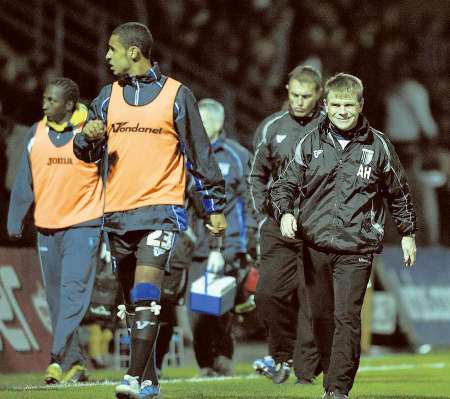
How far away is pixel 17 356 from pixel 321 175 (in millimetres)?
5276

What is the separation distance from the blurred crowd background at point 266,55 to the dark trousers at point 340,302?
648 centimetres

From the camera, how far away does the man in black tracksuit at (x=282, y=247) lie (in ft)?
36.9

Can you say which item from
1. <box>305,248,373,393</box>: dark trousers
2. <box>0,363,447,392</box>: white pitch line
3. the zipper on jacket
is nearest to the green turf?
<box>0,363,447,392</box>: white pitch line

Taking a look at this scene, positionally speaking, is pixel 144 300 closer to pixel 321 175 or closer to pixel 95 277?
pixel 321 175

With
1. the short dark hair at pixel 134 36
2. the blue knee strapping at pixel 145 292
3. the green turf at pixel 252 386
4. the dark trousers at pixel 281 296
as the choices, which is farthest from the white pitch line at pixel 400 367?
the short dark hair at pixel 134 36

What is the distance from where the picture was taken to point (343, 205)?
9.12 m

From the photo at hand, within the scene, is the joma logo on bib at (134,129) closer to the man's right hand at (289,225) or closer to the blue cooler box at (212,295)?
the man's right hand at (289,225)

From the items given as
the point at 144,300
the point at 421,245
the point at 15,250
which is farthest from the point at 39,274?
the point at 421,245

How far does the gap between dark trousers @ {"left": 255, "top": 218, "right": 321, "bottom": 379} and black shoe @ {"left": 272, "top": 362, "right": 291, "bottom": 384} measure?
5 centimetres

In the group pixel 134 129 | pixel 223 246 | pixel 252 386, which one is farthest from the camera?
pixel 223 246

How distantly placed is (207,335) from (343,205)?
4244mm

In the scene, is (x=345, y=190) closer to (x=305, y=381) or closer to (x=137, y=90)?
(x=137, y=90)

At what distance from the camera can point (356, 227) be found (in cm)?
911

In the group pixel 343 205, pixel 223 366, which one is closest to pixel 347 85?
pixel 343 205
